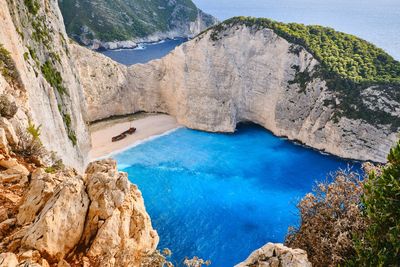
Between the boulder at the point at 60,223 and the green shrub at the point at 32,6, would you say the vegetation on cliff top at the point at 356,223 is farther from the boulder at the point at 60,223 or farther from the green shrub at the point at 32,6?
the green shrub at the point at 32,6

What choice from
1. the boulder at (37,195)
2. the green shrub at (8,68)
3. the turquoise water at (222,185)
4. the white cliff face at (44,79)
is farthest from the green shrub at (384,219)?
the green shrub at (8,68)

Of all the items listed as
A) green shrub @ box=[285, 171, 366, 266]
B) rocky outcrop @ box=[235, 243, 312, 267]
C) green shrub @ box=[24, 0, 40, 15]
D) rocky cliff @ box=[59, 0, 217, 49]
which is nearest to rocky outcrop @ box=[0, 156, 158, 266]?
rocky outcrop @ box=[235, 243, 312, 267]

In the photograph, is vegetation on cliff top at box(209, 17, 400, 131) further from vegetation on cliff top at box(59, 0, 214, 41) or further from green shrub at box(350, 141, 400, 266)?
vegetation on cliff top at box(59, 0, 214, 41)

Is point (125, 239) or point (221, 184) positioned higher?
point (125, 239)

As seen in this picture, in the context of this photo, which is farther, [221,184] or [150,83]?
[150,83]

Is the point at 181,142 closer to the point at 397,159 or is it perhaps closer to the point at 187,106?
the point at 187,106

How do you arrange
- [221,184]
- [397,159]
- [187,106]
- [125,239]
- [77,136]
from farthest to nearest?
[187,106]
[221,184]
[77,136]
[125,239]
[397,159]

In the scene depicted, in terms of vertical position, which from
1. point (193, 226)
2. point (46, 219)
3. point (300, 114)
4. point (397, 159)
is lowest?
point (193, 226)

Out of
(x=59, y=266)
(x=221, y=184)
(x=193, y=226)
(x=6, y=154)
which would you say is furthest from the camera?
(x=221, y=184)

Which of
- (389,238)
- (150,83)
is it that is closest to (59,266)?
(389,238)
